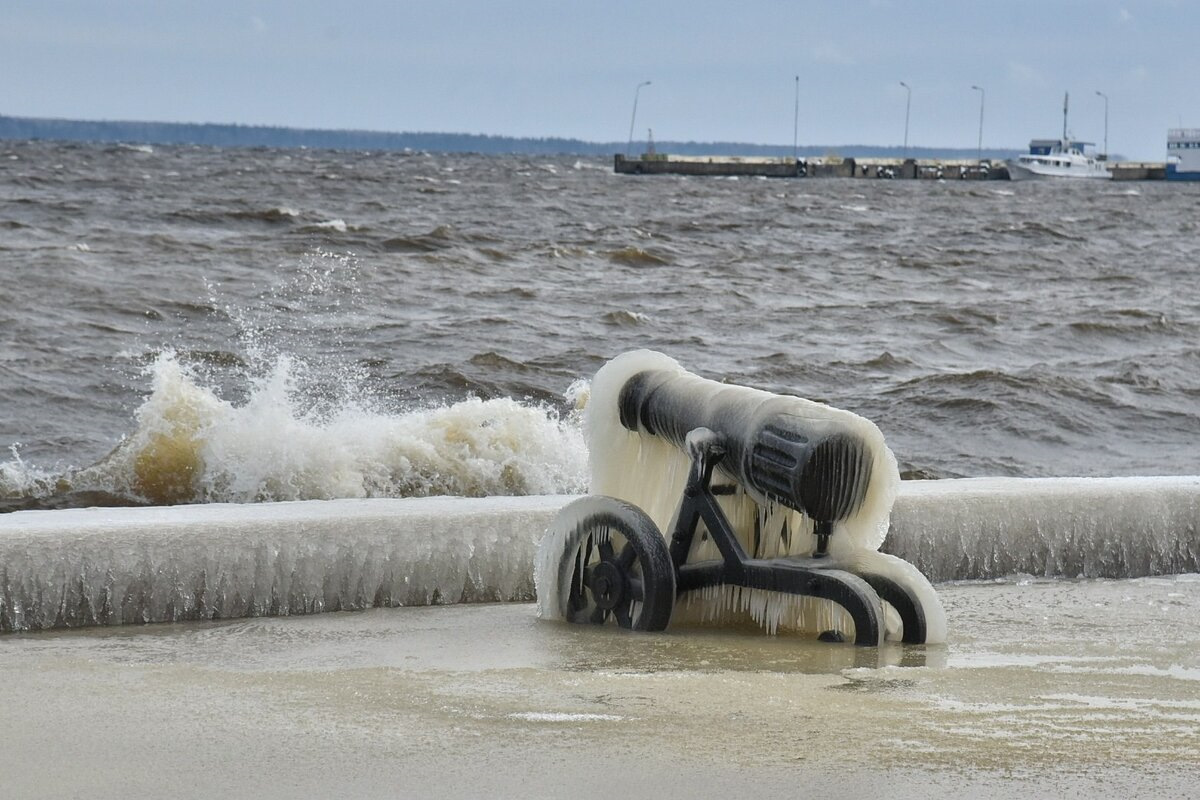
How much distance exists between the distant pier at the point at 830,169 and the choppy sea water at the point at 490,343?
222ft

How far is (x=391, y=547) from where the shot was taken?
5012 millimetres

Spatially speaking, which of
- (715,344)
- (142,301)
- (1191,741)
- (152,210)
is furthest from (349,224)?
(1191,741)

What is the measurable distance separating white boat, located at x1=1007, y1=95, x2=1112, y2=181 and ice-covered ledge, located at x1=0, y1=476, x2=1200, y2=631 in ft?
332

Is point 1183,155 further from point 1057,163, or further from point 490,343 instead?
point 490,343

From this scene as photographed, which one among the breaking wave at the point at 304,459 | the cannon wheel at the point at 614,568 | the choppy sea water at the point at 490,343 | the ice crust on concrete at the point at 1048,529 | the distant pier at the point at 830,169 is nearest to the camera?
the cannon wheel at the point at 614,568

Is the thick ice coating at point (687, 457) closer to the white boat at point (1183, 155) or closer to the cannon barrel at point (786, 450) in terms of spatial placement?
the cannon barrel at point (786, 450)

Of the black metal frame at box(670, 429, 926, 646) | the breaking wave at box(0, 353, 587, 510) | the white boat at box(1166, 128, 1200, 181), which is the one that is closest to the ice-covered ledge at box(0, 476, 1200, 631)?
the black metal frame at box(670, 429, 926, 646)

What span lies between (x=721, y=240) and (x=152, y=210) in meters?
12.4

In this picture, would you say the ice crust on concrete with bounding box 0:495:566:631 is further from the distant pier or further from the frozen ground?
the distant pier

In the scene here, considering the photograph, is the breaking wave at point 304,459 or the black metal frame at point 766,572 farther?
the breaking wave at point 304,459

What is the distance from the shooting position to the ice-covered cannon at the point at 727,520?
12.5ft

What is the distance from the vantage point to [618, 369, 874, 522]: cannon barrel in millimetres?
3732

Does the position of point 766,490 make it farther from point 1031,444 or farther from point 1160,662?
point 1031,444

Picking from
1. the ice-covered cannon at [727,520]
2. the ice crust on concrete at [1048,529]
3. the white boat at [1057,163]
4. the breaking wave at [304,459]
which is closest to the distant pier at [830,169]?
the white boat at [1057,163]
